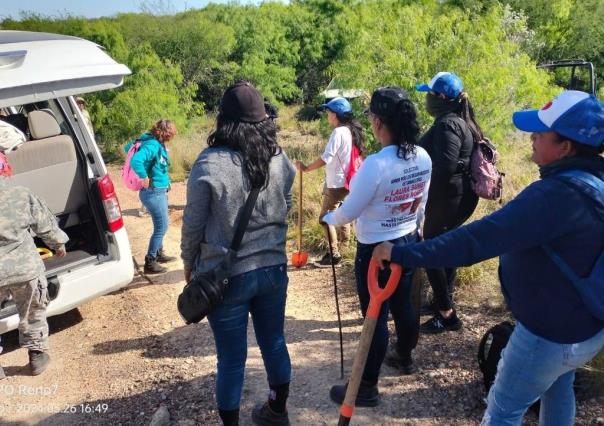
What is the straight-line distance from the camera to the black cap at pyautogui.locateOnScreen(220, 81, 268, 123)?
2404mm

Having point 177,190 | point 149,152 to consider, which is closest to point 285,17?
point 177,190

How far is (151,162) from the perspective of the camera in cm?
502

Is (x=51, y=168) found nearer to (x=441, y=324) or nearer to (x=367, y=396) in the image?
(x=367, y=396)

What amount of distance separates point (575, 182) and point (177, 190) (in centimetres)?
765

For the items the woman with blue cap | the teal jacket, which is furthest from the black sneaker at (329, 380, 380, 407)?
the teal jacket

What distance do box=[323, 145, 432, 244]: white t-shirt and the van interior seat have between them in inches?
100

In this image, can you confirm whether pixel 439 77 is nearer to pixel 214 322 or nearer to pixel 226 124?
pixel 226 124

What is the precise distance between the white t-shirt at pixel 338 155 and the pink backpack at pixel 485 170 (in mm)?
1451

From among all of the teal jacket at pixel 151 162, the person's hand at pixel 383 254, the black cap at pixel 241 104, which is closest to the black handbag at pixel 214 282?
the black cap at pixel 241 104

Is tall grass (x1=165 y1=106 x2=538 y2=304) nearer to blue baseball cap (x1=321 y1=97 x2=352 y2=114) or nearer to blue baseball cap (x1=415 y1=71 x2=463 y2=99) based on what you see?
blue baseball cap (x1=321 y1=97 x2=352 y2=114)

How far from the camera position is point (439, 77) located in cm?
351

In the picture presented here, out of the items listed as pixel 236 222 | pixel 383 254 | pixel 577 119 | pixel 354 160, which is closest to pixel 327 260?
pixel 354 160

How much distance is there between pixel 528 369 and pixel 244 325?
1289 millimetres

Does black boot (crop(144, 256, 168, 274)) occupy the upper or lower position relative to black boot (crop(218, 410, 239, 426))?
lower
